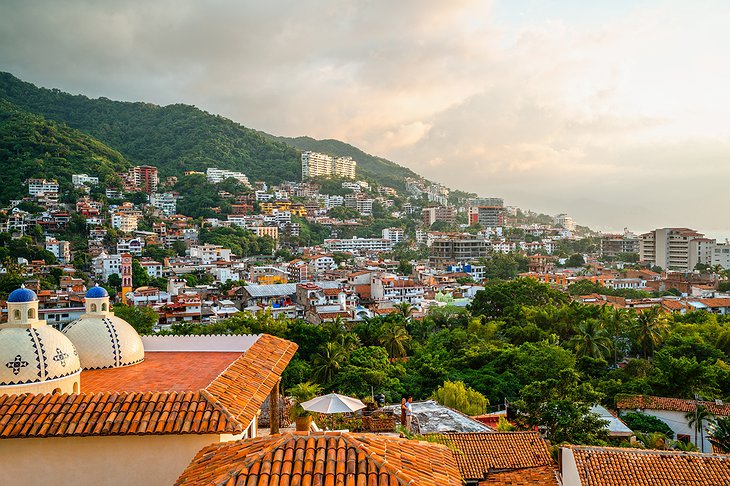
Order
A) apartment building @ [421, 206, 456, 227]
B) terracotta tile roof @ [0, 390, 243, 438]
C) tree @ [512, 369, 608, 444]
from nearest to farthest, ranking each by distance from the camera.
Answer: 1. terracotta tile roof @ [0, 390, 243, 438]
2. tree @ [512, 369, 608, 444]
3. apartment building @ [421, 206, 456, 227]

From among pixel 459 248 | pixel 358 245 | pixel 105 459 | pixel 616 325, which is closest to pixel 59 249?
pixel 358 245

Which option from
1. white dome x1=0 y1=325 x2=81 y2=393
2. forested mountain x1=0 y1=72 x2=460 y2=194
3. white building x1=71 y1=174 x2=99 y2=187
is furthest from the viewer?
forested mountain x1=0 y1=72 x2=460 y2=194

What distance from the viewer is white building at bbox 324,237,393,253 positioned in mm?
80750

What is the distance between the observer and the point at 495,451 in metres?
12.8

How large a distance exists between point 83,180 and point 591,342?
229 feet

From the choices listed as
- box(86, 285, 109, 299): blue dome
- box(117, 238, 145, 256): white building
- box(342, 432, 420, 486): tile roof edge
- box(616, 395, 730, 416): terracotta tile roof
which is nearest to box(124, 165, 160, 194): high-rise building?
box(117, 238, 145, 256): white building

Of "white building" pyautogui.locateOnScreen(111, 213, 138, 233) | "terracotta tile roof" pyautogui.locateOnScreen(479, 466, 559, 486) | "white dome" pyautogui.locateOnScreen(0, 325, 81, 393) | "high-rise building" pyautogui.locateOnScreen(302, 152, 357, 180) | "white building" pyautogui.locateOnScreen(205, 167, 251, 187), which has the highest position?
"high-rise building" pyautogui.locateOnScreen(302, 152, 357, 180)

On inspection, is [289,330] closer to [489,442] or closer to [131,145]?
[489,442]

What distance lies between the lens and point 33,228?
203ft

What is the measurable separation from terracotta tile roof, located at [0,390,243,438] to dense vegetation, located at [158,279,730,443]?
11.8m

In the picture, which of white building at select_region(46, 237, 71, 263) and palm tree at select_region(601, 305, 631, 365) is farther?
white building at select_region(46, 237, 71, 263)

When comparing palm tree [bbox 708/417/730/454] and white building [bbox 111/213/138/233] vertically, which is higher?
white building [bbox 111/213/138/233]

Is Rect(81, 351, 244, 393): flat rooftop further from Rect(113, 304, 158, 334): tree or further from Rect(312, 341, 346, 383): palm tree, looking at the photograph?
Rect(113, 304, 158, 334): tree

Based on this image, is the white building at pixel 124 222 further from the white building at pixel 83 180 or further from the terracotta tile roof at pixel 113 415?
the terracotta tile roof at pixel 113 415
